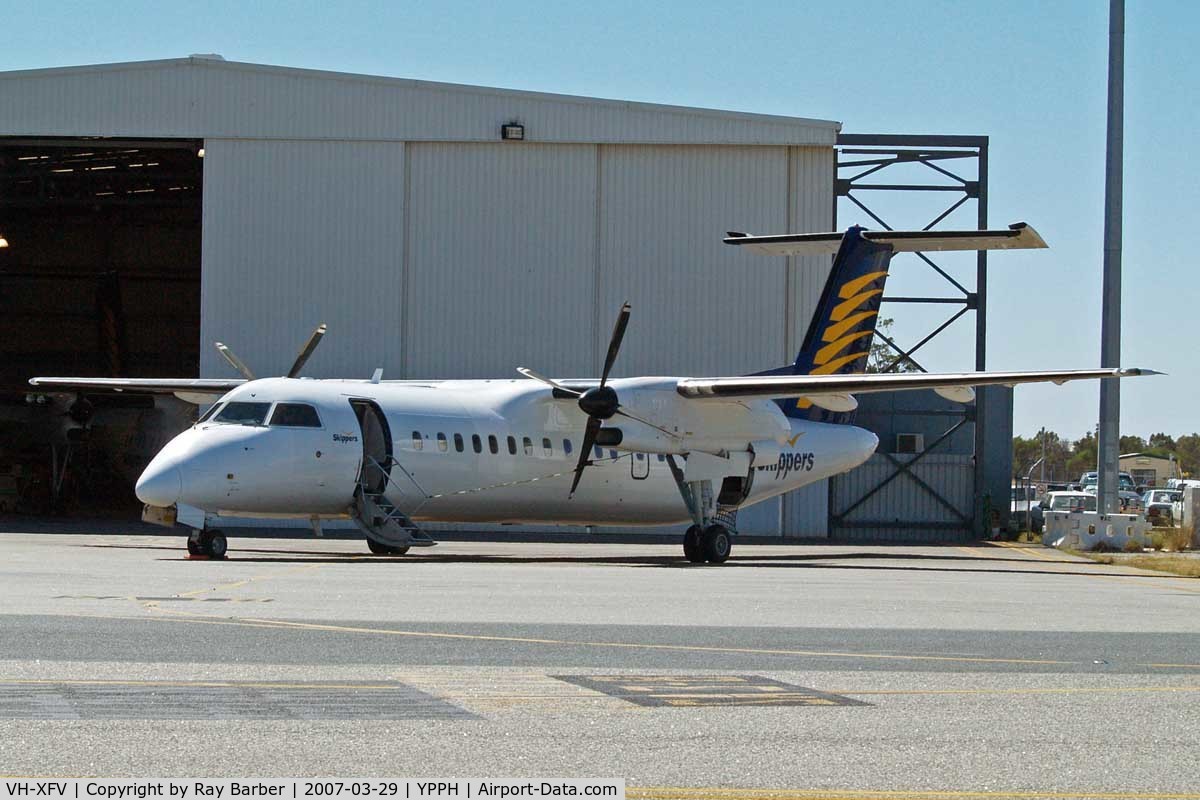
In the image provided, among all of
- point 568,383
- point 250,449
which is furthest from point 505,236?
point 250,449

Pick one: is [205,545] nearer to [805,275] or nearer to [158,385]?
[158,385]

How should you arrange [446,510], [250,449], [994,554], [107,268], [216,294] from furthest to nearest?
[107,268] → [216,294] → [994,554] → [446,510] → [250,449]

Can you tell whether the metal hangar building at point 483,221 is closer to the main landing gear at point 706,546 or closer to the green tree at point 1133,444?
the main landing gear at point 706,546

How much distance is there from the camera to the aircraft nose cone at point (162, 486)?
19359 mm

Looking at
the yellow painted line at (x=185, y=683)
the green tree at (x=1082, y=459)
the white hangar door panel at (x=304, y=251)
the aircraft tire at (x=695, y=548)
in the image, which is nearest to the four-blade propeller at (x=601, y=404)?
the aircraft tire at (x=695, y=548)

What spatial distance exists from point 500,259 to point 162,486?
17.6 m

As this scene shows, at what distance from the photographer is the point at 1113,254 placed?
2998cm

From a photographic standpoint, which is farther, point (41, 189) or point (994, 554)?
point (41, 189)

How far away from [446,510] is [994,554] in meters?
13.2

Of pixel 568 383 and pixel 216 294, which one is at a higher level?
pixel 216 294

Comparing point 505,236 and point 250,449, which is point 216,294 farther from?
point 250,449

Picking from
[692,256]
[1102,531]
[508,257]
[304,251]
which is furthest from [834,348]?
[304,251]

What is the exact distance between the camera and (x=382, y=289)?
117 ft
